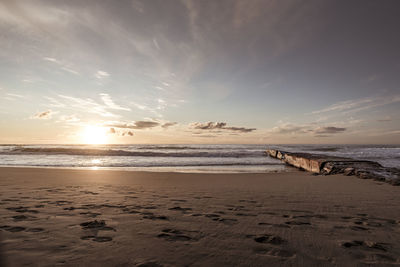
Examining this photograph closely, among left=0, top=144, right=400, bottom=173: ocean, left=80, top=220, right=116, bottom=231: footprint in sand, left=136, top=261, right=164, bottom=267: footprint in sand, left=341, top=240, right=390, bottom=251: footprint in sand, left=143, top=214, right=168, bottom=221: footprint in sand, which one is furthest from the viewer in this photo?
left=0, top=144, right=400, bottom=173: ocean

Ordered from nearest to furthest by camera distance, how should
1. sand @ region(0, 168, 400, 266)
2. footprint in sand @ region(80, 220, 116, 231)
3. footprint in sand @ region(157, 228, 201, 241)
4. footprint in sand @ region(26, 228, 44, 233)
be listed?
sand @ region(0, 168, 400, 266)
footprint in sand @ region(157, 228, 201, 241)
footprint in sand @ region(26, 228, 44, 233)
footprint in sand @ region(80, 220, 116, 231)

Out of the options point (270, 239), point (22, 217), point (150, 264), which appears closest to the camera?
point (150, 264)

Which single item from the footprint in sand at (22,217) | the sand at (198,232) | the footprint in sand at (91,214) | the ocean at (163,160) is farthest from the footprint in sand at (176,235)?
the ocean at (163,160)

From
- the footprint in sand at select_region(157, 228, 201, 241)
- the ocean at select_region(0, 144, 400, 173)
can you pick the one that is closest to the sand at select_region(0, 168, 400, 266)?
the footprint in sand at select_region(157, 228, 201, 241)

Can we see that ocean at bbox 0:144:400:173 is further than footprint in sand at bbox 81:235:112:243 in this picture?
Yes

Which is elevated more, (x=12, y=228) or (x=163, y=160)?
(x=12, y=228)

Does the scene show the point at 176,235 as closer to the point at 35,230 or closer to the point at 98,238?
the point at 98,238

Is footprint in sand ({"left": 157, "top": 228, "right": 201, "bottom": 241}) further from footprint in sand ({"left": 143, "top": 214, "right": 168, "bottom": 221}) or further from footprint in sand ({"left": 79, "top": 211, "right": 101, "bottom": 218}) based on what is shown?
footprint in sand ({"left": 79, "top": 211, "right": 101, "bottom": 218})

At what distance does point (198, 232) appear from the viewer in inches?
107

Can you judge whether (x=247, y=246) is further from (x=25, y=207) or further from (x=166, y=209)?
(x=25, y=207)

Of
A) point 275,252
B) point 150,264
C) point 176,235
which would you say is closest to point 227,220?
point 176,235

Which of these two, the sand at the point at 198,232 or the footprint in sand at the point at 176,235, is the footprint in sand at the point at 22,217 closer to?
the sand at the point at 198,232

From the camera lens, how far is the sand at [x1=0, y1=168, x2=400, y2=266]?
6.71 ft

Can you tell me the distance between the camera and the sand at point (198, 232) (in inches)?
80.5
